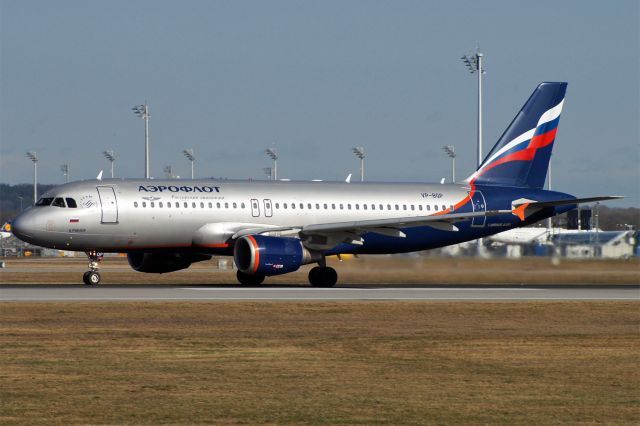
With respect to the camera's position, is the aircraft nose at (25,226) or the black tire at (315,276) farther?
the black tire at (315,276)

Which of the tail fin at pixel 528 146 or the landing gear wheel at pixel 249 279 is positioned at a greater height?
the tail fin at pixel 528 146

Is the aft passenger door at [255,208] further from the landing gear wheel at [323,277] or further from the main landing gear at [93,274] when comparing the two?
the main landing gear at [93,274]


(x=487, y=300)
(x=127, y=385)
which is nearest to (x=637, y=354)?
(x=127, y=385)

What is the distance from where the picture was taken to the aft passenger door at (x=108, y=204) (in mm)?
44094

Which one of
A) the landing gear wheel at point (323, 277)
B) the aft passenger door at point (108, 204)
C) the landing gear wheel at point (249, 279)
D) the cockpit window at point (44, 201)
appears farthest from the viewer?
the landing gear wheel at point (249, 279)

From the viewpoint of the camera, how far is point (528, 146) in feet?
178

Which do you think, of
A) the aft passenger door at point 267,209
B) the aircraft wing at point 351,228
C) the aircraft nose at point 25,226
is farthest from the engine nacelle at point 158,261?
the aircraft nose at point 25,226

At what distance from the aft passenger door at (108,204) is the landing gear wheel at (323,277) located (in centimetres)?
832

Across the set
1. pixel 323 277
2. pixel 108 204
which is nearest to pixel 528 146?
pixel 323 277

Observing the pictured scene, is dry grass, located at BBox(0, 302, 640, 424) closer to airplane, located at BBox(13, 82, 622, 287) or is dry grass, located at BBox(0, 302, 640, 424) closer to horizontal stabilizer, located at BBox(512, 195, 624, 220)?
airplane, located at BBox(13, 82, 622, 287)

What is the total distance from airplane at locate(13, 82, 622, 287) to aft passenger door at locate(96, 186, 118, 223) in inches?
1.8

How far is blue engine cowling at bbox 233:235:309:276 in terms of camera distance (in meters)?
42.6

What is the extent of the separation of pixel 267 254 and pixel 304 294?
3673mm

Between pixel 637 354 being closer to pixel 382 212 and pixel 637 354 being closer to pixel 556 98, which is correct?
pixel 382 212
